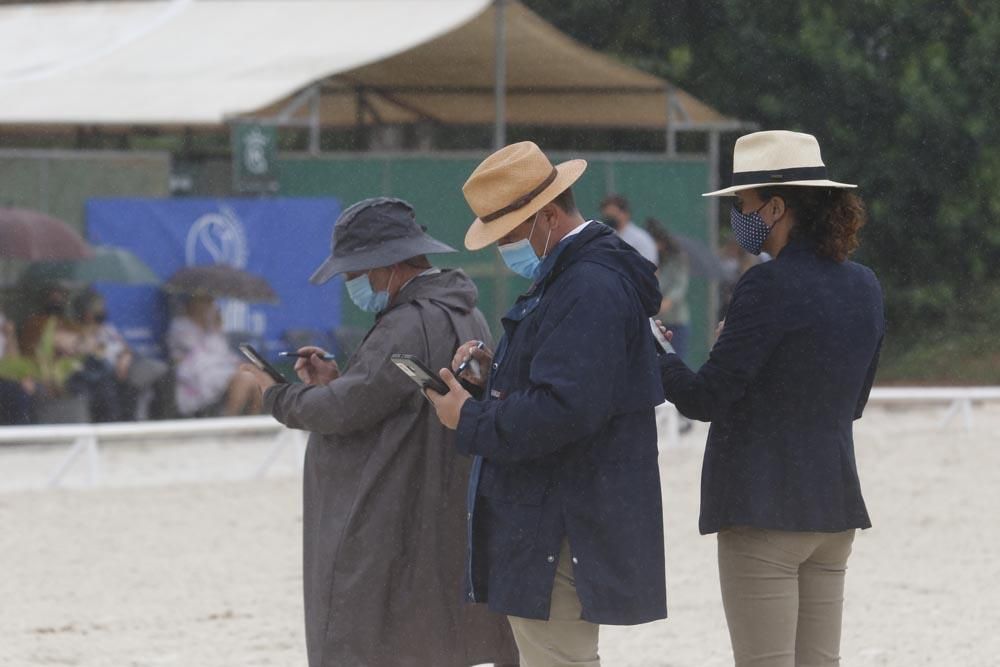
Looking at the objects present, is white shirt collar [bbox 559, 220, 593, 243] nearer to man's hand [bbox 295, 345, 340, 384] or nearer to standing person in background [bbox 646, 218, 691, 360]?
man's hand [bbox 295, 345, 340, 384]

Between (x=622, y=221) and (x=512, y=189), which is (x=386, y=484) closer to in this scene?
(x=512, y=189)

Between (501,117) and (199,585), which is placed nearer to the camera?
(199,585)

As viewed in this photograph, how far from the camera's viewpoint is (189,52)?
54.9ft

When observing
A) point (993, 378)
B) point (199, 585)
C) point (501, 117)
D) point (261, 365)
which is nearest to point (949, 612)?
point (199, 585)

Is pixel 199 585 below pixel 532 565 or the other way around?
below

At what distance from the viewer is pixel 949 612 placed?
23.3 feet

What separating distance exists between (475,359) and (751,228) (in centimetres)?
69

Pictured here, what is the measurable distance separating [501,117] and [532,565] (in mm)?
10282

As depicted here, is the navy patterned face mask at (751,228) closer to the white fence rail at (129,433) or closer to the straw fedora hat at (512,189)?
the straw fedora hat at (512,189)

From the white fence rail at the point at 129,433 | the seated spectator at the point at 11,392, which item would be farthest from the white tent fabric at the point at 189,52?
the white fence rail at the point at 129,433

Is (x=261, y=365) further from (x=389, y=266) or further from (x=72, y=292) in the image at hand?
(x=72, y=292)

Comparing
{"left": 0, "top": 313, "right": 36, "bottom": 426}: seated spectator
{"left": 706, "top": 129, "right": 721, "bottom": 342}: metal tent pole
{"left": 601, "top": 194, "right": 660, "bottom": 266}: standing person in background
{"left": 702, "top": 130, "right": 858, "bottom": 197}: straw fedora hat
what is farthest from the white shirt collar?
{"left": 706, "top": 129, "right": 721, "bottom": 342}: metal tent pole

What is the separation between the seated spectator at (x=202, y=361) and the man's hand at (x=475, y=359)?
921 centimetres

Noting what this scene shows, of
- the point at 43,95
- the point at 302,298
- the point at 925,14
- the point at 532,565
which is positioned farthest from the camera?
the point at 925,14
